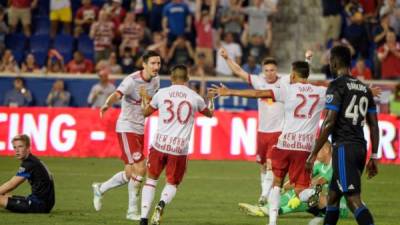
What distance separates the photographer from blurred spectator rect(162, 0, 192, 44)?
3106cm

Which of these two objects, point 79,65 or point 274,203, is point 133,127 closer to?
point 274,203

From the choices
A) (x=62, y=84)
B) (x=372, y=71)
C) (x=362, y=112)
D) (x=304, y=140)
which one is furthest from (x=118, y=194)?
(x=372, y=71)

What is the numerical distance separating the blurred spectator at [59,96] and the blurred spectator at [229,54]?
425cm

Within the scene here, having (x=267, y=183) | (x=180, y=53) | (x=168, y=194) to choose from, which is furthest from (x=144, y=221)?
(x=180, y=53)

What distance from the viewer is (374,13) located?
1275 inches

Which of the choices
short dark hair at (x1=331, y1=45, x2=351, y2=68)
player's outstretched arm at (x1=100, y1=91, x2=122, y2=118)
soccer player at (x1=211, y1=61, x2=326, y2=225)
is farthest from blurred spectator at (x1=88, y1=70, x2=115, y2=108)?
short dark hair at (x1=331, y1=45, x2=351, y2=68)

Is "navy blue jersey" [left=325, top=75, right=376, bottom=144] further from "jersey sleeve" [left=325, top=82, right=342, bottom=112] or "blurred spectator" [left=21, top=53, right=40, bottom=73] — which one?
"blurred spectator" [left=21, top=53, right=40, bottom=73]

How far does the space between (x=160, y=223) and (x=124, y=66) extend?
50.1ft

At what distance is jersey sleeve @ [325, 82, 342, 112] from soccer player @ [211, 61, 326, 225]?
2046 millimetres

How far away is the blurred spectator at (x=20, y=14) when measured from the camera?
103 ft

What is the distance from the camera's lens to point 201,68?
96.6ft

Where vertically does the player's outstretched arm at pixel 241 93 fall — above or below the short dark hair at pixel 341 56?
below

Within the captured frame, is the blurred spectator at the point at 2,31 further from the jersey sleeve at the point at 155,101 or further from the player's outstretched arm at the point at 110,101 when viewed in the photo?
the jersey sleeve at the point at 155,101

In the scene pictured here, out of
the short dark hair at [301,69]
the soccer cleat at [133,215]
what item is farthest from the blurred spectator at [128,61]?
the short dark hair at [301,69]
